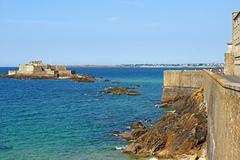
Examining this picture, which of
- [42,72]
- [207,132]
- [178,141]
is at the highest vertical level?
[42,72]

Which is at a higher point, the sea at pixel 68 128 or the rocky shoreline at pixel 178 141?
the rocky shoreline at pixel 178 141

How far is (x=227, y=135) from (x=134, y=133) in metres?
16.6

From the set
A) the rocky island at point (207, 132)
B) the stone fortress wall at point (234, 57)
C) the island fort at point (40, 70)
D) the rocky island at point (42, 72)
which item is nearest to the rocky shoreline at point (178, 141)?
the rocky island at point (207, 132)

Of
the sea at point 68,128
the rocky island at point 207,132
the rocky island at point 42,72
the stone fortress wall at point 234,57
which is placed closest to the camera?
the rocky island at point 207,132

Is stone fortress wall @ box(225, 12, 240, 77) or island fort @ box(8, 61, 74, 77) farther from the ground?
stone fortress wall @ box(225, 12, 240, 77)

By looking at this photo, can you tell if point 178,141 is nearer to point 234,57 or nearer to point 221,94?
point 221,94

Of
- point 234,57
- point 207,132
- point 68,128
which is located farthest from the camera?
point 234,57

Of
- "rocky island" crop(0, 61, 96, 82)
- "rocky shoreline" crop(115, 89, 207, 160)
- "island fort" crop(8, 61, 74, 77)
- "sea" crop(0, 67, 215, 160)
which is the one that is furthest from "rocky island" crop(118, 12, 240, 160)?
"island fort" crop(8, 61, 74, 77)

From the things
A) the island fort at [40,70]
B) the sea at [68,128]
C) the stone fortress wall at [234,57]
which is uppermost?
the stone fortress wall at [234,57]

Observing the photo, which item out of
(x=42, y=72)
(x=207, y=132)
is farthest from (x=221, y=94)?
(x=42, y=72)

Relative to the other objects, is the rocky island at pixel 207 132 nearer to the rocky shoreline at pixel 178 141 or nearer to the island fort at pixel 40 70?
the rocky shoreline at pixel 178 141

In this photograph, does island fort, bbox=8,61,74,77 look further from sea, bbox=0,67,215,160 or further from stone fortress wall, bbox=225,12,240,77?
stone fortress wall, bbox=225,12,240,77

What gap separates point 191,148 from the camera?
20516mm

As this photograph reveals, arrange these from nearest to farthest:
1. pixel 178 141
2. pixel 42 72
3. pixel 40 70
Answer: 1. pixel 178 141
2. pixel 42 72
3. pixel 40 70
